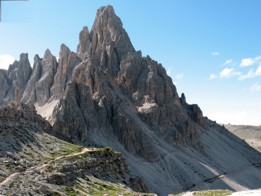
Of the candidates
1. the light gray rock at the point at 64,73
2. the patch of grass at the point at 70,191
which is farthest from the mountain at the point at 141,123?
the patch of grass at the point at 70,191

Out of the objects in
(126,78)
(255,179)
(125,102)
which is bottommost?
(255,179)

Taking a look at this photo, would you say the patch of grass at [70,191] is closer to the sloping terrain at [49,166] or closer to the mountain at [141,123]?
the sloping terrain at [49,166]

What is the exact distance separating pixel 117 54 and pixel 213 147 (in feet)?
223

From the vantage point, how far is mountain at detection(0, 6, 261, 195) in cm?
12888

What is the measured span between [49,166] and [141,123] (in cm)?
10062

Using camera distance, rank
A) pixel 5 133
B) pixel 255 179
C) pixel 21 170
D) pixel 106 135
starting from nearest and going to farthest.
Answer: pixel 21 170, pixel 5 133, pixel 106 135, pixel 255 179

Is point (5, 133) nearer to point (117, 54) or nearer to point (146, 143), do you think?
point (146, 143)

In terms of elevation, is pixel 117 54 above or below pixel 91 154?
above

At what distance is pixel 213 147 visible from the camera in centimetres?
17575

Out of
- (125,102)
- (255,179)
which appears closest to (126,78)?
(125,102)

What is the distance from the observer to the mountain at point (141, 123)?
5074 inches

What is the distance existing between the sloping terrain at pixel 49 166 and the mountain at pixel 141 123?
39.0 m

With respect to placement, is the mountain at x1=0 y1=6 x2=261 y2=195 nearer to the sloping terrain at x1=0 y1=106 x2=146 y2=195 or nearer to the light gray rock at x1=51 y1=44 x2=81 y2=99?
the light gray rock at x1=51 y1=44 x2=81 y2=99

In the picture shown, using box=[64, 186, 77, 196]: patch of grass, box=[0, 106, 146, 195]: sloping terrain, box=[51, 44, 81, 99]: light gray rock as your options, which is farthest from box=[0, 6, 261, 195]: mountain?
box=[64, 186, 77, 196]: patch of grass
